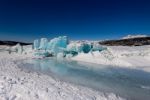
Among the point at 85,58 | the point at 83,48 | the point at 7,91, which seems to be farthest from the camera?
the point at 83,48

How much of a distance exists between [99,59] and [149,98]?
14.8 meters

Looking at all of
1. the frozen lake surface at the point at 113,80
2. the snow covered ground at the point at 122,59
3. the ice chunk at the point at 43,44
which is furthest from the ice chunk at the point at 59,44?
the frozen lake surface at the point at 113,80

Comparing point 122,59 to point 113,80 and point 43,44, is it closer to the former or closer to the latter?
point 113,80

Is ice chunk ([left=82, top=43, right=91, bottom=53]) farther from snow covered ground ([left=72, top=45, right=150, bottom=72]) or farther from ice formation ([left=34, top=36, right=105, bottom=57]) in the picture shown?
snow covered ground ([left=72, top=45, right=150, bottom=72])

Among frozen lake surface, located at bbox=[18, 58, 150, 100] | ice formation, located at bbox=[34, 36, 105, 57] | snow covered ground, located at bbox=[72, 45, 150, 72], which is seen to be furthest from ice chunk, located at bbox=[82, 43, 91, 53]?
frozen lake surface, located at bbox=[18, 58, 150, 100]

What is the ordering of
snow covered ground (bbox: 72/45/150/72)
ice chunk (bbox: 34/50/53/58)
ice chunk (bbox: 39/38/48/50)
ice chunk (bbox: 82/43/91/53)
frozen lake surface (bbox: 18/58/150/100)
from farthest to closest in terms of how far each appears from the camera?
1. ice chunk (bbox: 39/38/48/50)
2. ice chunk (bbox: 34/50/53/58)
3. ice chunk (bbox: 82/43/91/53)
4. snow covered ground (bbox: 72/45/150/72)
5. frozen lake surface (bbox: 18/58/150/100)

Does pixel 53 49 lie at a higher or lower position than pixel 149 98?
higher

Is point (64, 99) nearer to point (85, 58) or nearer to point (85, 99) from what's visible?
point (85, 99)

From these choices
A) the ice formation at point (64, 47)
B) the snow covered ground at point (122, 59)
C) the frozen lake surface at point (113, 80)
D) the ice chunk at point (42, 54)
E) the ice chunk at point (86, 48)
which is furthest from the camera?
the ice chunk at point (42, 54)

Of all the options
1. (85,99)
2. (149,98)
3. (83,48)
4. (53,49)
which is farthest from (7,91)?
(53,49)

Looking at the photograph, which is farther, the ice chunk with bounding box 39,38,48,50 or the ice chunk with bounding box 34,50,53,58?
the ice chunk with bounding box 39,38,48,50

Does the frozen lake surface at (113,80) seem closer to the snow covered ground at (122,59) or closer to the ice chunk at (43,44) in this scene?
the snow covered ground at (122,59)

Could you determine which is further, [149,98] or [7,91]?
[149,98]

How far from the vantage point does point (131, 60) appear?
20.0 meters
